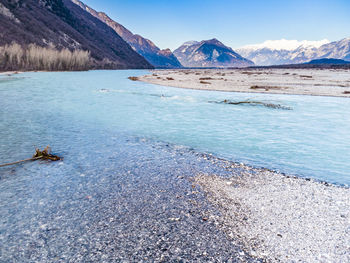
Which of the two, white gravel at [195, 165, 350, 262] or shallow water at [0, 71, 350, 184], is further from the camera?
shallow water at [0, 71, 350, 184]

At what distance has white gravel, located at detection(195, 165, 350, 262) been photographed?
352cm

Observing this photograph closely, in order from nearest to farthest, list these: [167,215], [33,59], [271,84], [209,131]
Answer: [167,215]
[209,131]
[271,84]
[33,59]

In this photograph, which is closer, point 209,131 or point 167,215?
point 167,215

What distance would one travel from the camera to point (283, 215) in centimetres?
439

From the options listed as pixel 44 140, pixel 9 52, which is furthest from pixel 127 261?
pixel 9 52

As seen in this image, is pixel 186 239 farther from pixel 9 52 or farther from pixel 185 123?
pixel 9 52

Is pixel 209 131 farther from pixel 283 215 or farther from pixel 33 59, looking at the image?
pixel 33 59

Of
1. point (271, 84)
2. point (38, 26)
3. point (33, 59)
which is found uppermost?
point (38, 26)

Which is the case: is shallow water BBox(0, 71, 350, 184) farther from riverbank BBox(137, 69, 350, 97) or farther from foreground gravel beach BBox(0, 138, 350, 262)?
riverbank BBox(137, 69, 350, 97)

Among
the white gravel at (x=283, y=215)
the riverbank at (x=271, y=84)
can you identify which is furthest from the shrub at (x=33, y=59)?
the white gravel at (x=283, y=215)

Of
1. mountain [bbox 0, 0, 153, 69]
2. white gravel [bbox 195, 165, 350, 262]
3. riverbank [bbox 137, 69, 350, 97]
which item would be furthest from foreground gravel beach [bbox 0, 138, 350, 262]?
mountain [bbox 0, 0, 153, 69]

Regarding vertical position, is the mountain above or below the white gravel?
above

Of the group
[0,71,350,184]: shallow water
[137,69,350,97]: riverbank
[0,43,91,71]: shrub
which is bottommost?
[0,71,350,184]: shallow water

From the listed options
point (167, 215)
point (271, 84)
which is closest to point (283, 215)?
point (167, 215)
